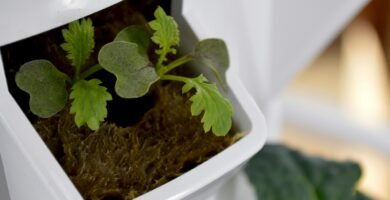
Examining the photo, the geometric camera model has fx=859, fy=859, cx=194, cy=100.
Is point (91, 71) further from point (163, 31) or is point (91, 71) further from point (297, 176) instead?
point (297, 176)

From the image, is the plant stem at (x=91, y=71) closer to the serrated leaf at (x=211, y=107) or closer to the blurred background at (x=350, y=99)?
the serrated leaf at (x=211, y=107)

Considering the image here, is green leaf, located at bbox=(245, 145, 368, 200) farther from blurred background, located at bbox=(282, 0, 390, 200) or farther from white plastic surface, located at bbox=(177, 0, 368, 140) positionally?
blurred background, located at bbox=(282, 0, 390, 200)

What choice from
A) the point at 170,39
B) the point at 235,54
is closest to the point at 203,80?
the point at 170,39

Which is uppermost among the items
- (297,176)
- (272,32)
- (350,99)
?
(272,32)

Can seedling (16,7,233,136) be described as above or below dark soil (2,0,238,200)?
above

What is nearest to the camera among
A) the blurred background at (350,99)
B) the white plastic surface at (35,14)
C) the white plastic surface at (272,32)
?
the white plastic surface at (35,14)

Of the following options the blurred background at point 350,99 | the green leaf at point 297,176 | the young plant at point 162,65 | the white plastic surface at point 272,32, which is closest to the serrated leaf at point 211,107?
the young plant at point 162,65

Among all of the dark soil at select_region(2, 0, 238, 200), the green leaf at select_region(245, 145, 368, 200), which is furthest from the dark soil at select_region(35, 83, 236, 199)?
the green leaf at select_region(245, 145, 368, 200)

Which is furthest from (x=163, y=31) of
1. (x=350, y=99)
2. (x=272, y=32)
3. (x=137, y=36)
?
(x=350, y=99)
